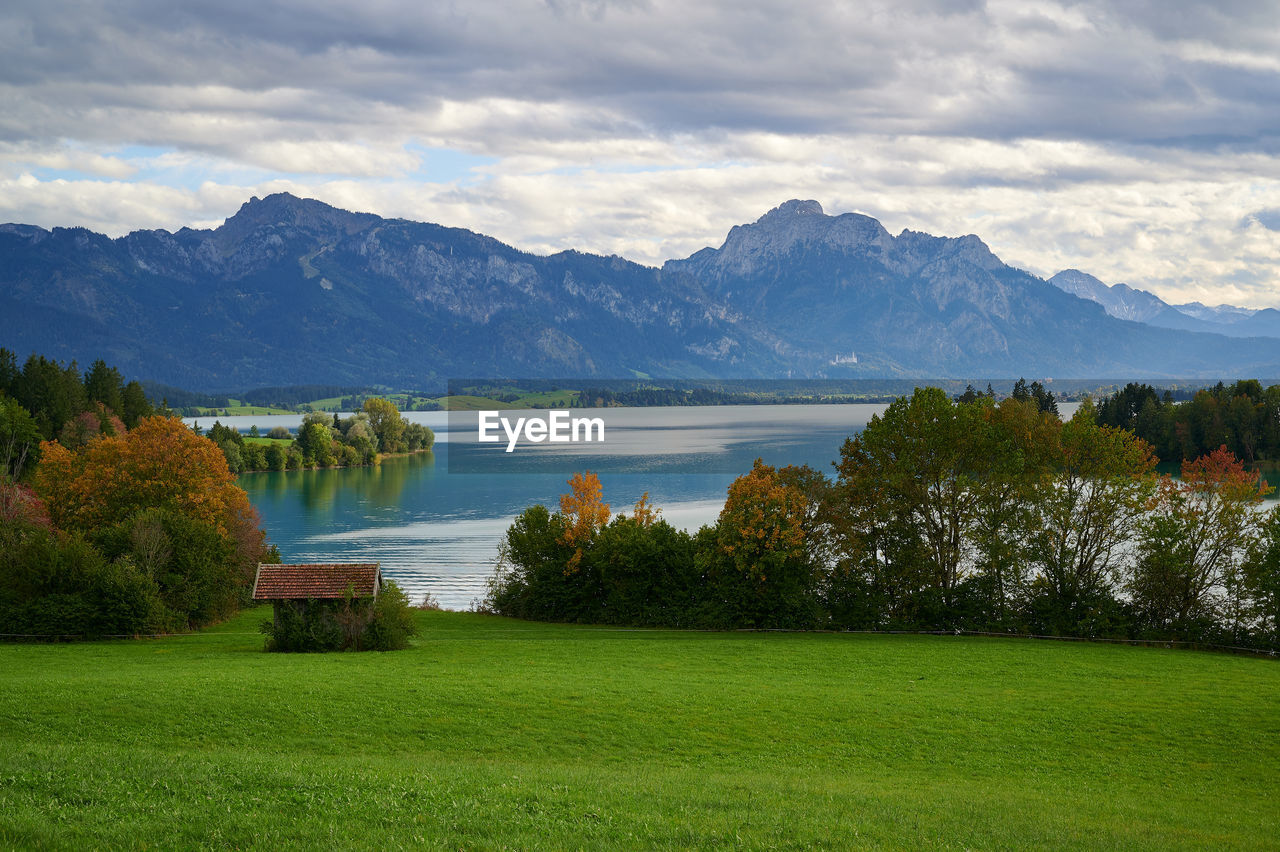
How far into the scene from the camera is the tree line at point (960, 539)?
40469mm

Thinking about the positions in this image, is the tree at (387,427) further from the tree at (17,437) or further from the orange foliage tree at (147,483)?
the orange foliage tree at (147,483)

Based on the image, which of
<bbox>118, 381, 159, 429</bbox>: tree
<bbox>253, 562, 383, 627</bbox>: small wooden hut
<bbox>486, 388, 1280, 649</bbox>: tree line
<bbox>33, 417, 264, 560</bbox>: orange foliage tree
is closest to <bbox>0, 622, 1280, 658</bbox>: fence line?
<bbox>486, 388, 1280, 649</bbox>: tree line

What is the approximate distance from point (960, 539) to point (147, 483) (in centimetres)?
4202

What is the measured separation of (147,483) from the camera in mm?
50594

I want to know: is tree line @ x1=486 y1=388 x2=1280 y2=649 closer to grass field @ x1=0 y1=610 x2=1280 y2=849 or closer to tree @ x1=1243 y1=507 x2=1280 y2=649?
tree @ x1=1243 y1=507 x2=1280 y2=649

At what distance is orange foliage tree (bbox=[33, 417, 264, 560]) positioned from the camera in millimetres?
50625

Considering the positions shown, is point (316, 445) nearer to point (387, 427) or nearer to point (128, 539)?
point (387, 427)

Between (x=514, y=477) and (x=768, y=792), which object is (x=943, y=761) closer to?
(x=768, y=792)

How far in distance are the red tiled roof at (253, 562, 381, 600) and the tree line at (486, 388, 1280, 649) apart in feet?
45.7

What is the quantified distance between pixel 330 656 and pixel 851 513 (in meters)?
24.2

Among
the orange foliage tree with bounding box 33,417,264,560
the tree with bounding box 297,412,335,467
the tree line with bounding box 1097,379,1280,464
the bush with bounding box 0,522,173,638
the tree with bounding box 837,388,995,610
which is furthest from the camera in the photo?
the tree with bounding box 297,412,335,467

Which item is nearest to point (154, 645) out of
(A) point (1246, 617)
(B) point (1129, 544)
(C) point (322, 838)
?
(C) point (322, 838)

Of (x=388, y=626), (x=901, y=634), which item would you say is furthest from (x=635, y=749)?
(x=901, y=634)

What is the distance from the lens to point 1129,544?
6278 cm
